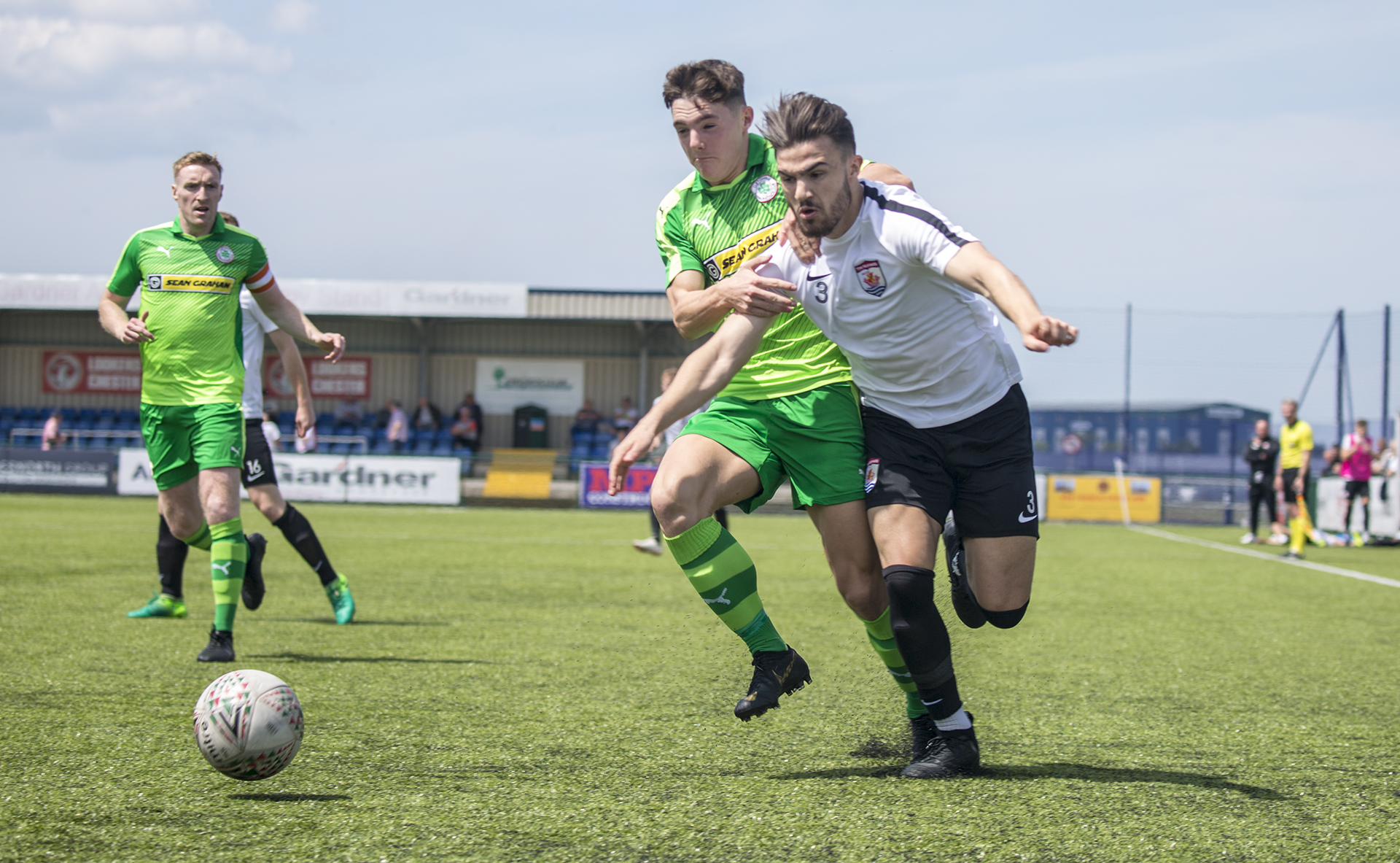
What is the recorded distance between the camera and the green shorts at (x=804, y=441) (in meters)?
3.68

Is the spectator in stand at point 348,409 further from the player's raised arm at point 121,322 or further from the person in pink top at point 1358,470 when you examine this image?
the player's raised arm at point 121,322

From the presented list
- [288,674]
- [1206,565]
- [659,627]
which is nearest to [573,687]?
[288,674]

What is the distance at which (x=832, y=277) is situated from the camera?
3.49 m

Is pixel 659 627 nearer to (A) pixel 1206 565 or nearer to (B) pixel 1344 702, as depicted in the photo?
(B) pixel 1344 702

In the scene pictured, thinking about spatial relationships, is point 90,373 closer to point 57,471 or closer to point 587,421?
point 57,471

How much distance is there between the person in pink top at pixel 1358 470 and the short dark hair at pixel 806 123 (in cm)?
1658

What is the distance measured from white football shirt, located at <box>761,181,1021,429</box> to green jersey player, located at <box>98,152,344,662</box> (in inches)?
116

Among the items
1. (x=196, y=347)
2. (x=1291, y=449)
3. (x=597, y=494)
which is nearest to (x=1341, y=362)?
(x=1291, y=449)

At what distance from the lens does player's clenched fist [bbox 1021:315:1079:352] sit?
263 cm

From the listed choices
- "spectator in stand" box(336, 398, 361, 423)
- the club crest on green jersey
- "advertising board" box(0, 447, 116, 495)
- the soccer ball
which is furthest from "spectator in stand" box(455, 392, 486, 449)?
the soccer ball

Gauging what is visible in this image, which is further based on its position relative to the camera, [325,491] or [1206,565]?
[325,491]

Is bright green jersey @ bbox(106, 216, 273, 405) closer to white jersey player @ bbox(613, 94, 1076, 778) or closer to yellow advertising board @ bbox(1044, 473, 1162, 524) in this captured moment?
white jersey player @ bbox(613, 94, 1076, 778)

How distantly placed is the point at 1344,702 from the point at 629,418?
24608 mm

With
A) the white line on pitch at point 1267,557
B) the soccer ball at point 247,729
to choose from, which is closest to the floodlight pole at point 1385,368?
the white line on pitch at point 1267,557
